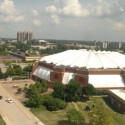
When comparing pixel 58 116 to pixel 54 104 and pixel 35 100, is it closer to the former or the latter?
pixel 54 104

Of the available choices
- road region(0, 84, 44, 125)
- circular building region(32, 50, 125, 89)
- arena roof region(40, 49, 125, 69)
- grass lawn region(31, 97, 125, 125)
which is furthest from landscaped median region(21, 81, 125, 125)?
arena roof region(40, 49, 125, 69)

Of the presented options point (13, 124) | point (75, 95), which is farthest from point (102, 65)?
point (13, 124)

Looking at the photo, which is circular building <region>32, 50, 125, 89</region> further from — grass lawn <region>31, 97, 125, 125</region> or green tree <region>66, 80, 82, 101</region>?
grass lawn <region>31, 97, 125, 125</region>

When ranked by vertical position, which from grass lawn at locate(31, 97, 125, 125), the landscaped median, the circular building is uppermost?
the circular building

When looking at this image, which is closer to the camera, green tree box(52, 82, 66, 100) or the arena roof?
green tree box(52, 82, 66, 100)

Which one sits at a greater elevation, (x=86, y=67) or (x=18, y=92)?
(x=86, y=67)

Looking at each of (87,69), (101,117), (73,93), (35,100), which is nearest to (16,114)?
(35,100)

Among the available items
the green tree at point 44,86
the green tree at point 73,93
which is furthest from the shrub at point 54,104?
the green tree at point 44,86

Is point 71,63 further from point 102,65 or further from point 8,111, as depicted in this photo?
point 8,111
